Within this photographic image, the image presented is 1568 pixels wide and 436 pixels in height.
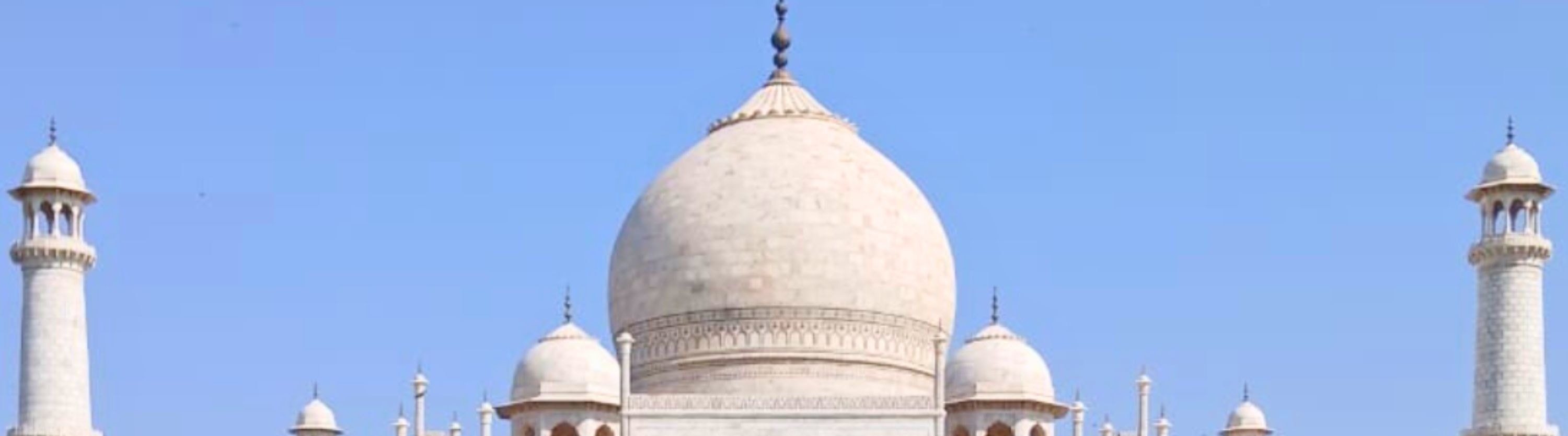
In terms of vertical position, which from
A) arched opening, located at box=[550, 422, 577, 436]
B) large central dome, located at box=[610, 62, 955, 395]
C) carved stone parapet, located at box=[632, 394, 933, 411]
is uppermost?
large central dome, located at box=[610, 62, 955, 395]

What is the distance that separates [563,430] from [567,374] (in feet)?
1.96

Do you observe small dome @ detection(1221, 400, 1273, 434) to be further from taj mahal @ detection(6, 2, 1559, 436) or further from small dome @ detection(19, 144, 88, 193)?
small dome @ detection(19, 144, 88, 193)

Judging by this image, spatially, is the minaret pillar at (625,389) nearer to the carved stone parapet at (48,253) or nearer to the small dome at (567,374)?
the small dome at (567,374)

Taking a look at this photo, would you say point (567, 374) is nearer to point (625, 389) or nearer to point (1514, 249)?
point (625, 389)

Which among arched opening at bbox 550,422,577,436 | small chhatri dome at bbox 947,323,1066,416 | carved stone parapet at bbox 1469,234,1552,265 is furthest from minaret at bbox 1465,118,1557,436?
arched opening at bbox 550,422,577,436

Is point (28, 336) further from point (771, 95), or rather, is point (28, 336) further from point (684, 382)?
point (771, 95)

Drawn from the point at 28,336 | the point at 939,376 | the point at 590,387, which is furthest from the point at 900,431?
the point at 28,336

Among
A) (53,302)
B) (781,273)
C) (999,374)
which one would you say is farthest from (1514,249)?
(53,302)

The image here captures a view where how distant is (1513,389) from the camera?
3466cm

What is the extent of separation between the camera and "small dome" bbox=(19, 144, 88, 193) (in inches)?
1393

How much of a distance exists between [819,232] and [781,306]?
104cm

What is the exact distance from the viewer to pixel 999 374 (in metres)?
38.2

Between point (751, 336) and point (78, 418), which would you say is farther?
point (751, 336)

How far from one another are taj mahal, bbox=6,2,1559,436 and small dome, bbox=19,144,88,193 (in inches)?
0.6
